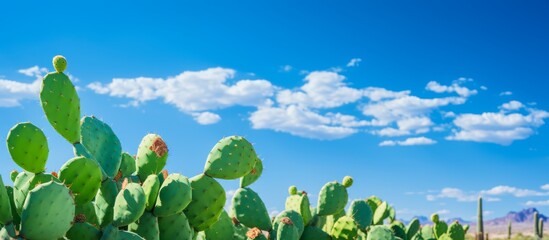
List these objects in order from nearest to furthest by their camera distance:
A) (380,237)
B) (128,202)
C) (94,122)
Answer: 1. (128,202)
2. (94,122)
3. (380,237)

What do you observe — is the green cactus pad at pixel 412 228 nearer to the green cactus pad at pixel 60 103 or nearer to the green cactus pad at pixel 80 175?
the green cactus pad at pixel 60 103

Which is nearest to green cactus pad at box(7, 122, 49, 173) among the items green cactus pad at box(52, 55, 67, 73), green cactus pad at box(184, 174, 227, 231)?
green cactus pad at box(52, 55, 67, 73)

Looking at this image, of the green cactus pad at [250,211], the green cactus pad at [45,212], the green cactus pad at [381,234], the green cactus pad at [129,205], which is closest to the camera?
the green cactus pad at [45,212]

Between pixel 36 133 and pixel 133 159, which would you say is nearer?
pixel 36 133

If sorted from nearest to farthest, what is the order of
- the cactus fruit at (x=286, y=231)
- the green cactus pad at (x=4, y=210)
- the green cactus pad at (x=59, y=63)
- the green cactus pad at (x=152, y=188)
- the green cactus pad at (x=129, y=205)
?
the green cactus pad at (x=4, y=210) < the green cactus pad at (x=129, y=205) < the green cactus pad at (x=152, y=188) < the green cactus pad at (x=59, y=63) < the cactus fruit at (x=286, y=231)

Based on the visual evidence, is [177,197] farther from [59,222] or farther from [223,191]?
[59,222]

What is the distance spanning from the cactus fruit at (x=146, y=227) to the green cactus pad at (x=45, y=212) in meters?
0.62

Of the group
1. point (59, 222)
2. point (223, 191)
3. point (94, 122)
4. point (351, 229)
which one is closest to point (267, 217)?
point (351, 229)

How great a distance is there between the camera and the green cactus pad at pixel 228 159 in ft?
12.0

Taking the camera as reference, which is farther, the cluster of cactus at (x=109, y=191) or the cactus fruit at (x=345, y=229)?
the cactus fruit at (x=345, y=229)

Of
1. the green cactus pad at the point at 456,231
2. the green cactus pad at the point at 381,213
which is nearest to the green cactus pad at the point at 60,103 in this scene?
the green cactus pad at the point at 381,213

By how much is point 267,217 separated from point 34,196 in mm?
2149

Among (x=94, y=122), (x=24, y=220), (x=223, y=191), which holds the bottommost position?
(x=24, y=220)

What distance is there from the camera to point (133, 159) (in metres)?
4.35
